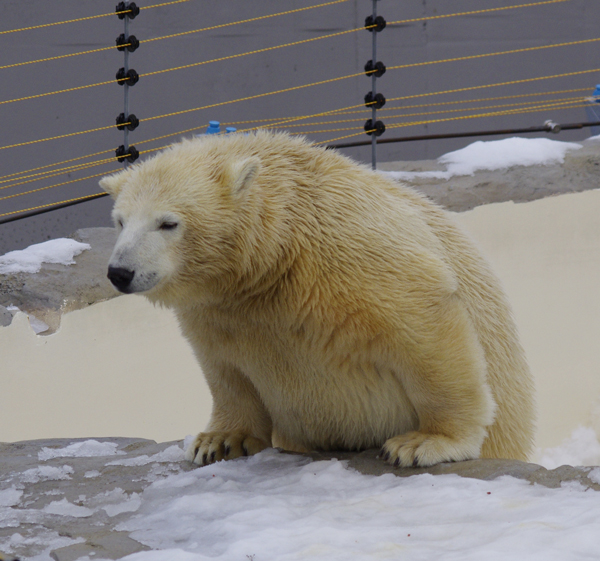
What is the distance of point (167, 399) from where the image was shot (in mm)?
4742

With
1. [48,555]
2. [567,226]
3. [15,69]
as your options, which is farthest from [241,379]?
[15,69]

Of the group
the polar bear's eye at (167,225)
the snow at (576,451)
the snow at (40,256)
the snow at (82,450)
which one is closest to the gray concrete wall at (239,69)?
the snow at (40,256)

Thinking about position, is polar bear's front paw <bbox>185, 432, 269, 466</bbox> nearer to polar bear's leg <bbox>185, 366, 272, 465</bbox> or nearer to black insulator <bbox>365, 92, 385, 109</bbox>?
polar bear's leg <bbox>185, 366, 272, 465</bbox>

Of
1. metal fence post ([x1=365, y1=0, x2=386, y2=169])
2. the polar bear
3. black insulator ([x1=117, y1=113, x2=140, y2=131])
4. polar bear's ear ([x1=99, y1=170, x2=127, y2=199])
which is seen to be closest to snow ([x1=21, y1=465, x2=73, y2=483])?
the polar bear

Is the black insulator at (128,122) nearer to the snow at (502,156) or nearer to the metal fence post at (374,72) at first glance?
the metal fence post at (374,72)

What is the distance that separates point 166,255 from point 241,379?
0.67 metres

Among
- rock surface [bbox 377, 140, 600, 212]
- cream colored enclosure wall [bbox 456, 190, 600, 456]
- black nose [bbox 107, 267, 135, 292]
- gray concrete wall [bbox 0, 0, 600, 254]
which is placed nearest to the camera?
black nose [bbox 107, 267, 135, 292]

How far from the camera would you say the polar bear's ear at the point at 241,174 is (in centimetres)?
216

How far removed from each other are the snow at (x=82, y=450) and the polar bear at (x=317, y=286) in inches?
28.3

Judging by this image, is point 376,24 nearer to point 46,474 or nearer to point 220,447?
point 220,447

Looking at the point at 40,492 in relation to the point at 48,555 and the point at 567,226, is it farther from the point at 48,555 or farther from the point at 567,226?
the point at 567,226

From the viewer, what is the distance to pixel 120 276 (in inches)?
79.5

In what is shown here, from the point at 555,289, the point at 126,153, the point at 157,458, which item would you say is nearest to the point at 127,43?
the point at 126,153

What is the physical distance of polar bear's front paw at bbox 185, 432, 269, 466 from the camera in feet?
8.45
